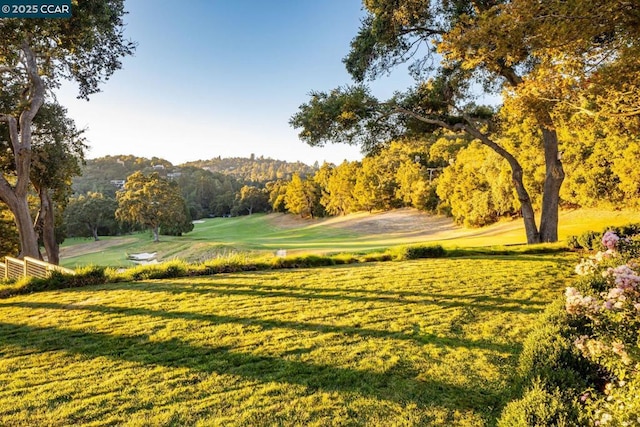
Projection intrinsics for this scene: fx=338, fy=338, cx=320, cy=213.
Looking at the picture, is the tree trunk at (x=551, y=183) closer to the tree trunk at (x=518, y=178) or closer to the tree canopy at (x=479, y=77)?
the tree canopy at (x=479, y=77)

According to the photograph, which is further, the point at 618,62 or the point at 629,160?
the point at 629,160

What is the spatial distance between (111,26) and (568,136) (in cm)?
2692

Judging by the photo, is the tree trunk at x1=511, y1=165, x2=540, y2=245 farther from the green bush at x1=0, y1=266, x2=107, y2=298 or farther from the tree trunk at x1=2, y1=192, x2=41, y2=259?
the tree trunk at x1=2, y1=192, x2=41, y2=259

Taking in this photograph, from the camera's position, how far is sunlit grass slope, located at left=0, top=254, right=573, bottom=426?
295 centimetres

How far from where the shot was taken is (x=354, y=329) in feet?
15.1

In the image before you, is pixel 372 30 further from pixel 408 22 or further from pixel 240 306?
pixel 240 306

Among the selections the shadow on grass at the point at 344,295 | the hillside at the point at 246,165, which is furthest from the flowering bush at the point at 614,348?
the hillside at the point at 246,165

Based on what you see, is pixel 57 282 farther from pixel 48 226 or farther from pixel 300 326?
pixel 48 226

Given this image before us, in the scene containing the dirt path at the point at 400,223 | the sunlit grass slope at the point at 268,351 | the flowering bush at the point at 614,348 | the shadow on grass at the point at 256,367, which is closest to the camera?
the flowering bush at the point at 614,348

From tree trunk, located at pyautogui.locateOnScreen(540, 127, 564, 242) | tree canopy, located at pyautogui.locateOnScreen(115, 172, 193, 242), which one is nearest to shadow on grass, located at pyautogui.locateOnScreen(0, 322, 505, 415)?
tree trunk, located at pyautogui.locateOnScreen(540, 127, 564, 242)

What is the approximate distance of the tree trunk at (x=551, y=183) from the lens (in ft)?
33.3

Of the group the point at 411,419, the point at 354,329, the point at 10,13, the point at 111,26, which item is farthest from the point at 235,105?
the point at 411,419

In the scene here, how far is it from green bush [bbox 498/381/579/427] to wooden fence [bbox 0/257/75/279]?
831cm

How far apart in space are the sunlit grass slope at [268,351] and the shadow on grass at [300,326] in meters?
0.03
